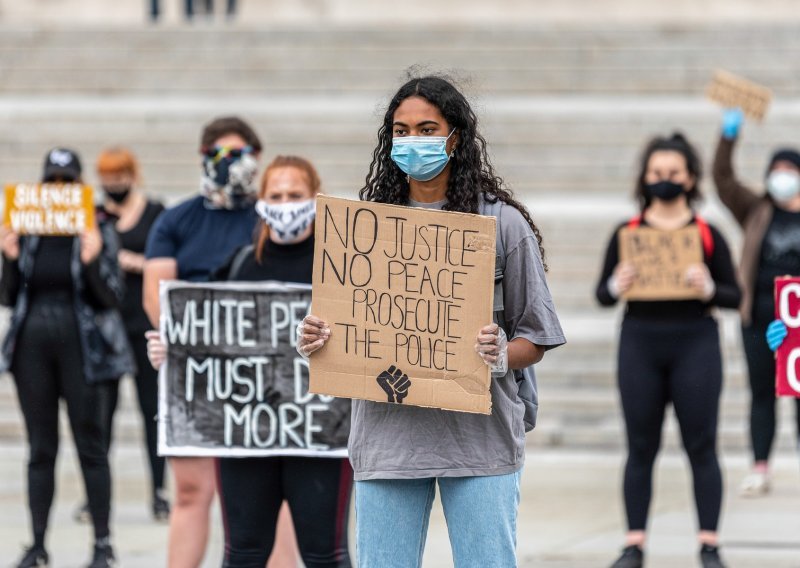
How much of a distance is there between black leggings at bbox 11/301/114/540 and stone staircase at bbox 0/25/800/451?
5977 mm

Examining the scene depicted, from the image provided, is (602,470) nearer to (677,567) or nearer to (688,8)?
(677,567)

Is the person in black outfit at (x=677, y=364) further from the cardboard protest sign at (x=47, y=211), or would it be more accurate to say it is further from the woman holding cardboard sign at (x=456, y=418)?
the woman holding cardboard sign at (x=456, y=418)

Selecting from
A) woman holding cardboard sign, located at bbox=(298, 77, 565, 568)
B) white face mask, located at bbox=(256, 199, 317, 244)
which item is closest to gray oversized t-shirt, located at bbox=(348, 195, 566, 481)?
woman holding cardboard sign, located at bbox=(298, 77, 565, 568)

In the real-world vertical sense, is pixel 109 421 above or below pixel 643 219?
below

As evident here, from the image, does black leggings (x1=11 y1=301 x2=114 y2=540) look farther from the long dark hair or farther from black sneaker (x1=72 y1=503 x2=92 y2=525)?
the long dark hair

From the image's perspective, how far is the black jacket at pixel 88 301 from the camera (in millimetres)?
7223

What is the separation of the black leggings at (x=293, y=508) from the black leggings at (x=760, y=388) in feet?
13.6

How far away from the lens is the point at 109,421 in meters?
7.74

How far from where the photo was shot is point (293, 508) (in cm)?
545

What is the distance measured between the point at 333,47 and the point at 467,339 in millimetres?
14325

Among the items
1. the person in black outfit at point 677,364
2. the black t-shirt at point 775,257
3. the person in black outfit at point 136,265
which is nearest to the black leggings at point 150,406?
the person in black outfit at point 136,265

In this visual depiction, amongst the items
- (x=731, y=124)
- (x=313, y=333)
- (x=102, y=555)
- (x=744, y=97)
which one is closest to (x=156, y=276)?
(x=102, y=555)

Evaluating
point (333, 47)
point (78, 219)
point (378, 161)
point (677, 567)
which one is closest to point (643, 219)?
point (677, 567)

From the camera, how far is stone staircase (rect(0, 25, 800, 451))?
15328 mm
